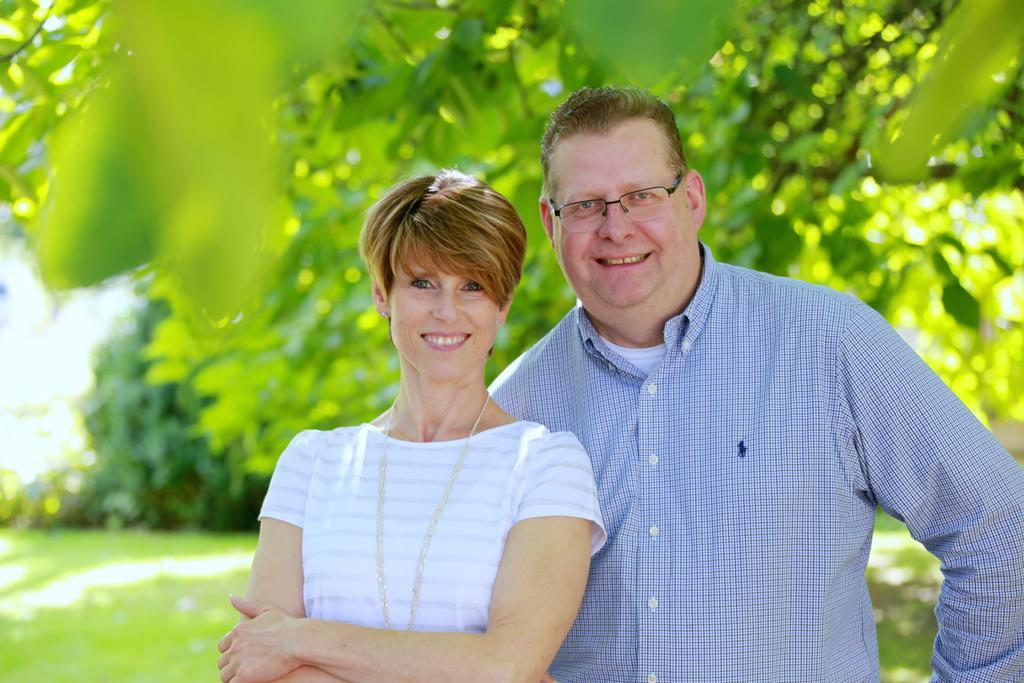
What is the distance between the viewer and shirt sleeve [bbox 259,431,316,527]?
2.36 metres

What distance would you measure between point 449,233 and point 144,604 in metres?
8.15

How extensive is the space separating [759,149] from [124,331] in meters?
10.8

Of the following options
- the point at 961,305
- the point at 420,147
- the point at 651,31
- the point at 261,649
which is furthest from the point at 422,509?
the point at 651,31

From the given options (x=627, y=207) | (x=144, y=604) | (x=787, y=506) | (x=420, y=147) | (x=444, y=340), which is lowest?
(x=144, y=604)

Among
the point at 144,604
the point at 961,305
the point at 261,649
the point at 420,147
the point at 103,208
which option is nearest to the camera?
the point at 103,208

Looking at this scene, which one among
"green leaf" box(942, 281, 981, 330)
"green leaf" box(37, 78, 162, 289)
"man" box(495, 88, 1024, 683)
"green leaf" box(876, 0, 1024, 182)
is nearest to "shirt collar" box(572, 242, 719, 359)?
"man" box(495, 88, 1024, 683)

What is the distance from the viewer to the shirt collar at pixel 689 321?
2367mm

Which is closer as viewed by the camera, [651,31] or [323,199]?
[651,31]

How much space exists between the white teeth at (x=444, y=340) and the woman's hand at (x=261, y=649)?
0.63 metres

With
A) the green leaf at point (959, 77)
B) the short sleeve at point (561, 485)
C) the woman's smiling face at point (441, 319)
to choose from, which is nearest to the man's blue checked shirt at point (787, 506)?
the short sleeve at point (561, 485)

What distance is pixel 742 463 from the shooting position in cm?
225

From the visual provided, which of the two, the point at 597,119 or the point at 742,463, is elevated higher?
the point at 597,119

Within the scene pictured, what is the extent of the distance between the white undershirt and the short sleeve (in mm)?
270

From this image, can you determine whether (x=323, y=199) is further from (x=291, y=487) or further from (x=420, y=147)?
(x=291, y=487)
